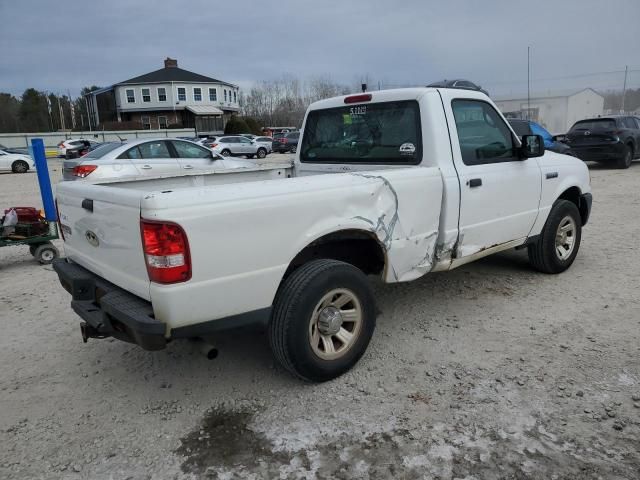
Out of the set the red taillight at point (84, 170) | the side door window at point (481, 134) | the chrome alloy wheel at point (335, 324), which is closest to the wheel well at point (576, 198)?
the side door window at point (481, 134)

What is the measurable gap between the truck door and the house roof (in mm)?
62190

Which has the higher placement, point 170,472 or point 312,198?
point 312,198

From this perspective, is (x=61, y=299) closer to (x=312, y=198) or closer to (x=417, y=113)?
(x=312, y=198)

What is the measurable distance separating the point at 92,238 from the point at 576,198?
5043mm

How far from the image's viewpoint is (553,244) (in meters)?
5.33

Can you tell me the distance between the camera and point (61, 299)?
5293 millimetres

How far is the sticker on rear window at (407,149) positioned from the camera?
400cm

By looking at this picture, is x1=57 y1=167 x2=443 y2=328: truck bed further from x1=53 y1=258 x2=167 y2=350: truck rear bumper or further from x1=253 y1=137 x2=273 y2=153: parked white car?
x1=253 y1=137 x2=273 y2=153: parked white car

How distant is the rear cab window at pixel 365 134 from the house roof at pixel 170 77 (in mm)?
61346

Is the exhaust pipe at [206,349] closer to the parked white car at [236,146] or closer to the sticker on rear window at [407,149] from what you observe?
the sticker on rear window at [407,149]

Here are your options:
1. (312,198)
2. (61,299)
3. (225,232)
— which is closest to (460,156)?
(312,198)

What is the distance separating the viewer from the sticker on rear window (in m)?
4.00

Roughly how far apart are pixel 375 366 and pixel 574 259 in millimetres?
3396

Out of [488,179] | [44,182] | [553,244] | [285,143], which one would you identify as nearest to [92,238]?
[488,179]
